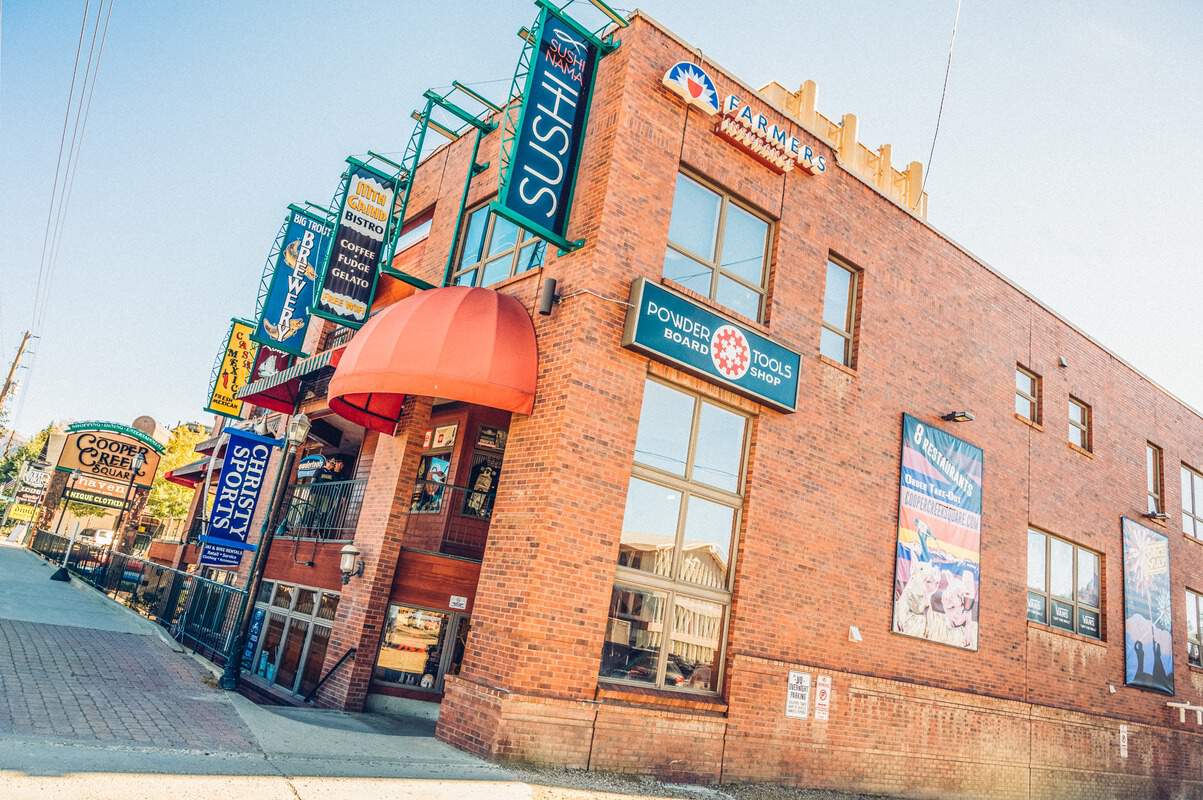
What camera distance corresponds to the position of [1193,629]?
1803 cm

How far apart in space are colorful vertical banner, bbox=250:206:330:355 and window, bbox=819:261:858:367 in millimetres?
10311

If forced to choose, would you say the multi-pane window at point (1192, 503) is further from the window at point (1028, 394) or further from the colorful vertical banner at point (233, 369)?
the colorful vertical banner at point (233, 369)

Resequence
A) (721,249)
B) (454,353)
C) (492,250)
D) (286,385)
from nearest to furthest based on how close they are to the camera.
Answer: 1. (454,353)
2. (721,249)
3. (492,250)
4. (286,385)

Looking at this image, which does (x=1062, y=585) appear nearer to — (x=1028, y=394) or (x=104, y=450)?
(x=1028, y=394)

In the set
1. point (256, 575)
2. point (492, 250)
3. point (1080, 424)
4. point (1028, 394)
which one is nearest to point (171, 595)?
point (256, 575)

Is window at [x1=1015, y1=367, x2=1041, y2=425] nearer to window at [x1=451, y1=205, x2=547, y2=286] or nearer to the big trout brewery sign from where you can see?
the big trout brewery sign

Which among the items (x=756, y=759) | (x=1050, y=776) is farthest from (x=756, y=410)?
(x=1050, y=776)

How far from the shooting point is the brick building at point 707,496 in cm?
902

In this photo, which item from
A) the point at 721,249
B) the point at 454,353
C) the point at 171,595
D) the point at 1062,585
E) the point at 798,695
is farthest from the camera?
the point at 171,595

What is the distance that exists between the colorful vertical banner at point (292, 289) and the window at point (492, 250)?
4550 mm

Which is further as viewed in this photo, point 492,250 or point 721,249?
point 492,250

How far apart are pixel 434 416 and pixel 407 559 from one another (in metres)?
2.68

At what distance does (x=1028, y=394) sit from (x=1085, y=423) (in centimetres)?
229

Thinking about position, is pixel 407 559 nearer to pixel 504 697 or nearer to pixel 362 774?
pixel 504 697
